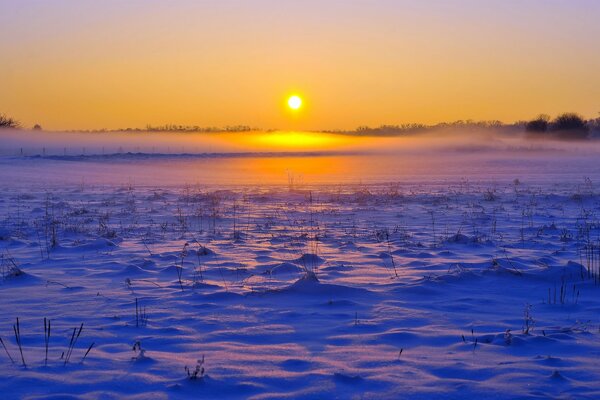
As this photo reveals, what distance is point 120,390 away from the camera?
4.23 m

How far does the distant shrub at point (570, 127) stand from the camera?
96.1 metres

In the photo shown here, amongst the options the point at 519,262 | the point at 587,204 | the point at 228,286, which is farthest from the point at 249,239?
the point at 587,204

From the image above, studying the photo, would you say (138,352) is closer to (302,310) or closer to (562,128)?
(302,310)

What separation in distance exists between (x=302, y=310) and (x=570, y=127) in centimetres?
10180

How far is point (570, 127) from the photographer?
9769 centimetres

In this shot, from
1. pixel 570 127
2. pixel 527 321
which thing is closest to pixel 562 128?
pixel 570 127

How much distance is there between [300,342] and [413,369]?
1102 mm

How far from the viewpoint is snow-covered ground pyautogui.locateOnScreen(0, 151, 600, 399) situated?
4.41 meters

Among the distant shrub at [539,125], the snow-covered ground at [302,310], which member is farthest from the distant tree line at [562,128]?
the snow-covered ground at [302,310]

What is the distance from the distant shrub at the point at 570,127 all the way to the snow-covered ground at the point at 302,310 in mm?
90962

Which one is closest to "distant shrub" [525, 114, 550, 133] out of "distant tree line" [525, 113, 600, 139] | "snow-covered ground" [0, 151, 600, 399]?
"distant tree line" [525, 113, 600, 139]

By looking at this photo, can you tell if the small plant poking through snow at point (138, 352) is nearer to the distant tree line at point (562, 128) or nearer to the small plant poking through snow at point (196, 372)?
the small plant poking through snow at point (196, 372)

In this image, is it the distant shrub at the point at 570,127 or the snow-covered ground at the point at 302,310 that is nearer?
the snow-covered ground at the point at 302,310

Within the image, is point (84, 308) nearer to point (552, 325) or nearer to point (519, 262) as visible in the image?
point (552, 325)
